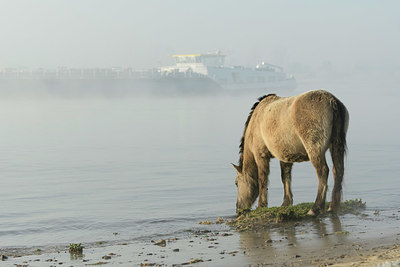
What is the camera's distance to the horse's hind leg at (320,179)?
9.16 metres

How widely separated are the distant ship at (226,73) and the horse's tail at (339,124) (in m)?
131

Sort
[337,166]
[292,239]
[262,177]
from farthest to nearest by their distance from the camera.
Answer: [262,177] < [337,166] < [292,239]

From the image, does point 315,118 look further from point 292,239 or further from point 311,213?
point 292,239

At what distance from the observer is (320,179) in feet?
30.8

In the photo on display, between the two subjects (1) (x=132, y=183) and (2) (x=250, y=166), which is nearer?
(2) (x=250, y=166)

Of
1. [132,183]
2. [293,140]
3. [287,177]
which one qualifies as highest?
[293,140]

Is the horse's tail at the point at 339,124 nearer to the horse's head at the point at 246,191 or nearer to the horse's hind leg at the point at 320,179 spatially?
the horse's hind leg at the point at 320,179

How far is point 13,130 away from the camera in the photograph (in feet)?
125

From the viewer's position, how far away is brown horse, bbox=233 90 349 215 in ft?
29.7

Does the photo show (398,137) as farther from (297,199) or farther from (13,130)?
(13,130)

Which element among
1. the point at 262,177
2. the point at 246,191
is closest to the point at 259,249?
the point at 262,177

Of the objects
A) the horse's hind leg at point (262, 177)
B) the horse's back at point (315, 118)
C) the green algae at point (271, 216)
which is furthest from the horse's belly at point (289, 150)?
the green algae at point (271, 216)

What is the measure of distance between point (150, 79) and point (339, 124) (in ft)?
430

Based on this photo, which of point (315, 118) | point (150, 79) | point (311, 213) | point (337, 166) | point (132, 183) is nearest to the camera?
point (315, 118)
